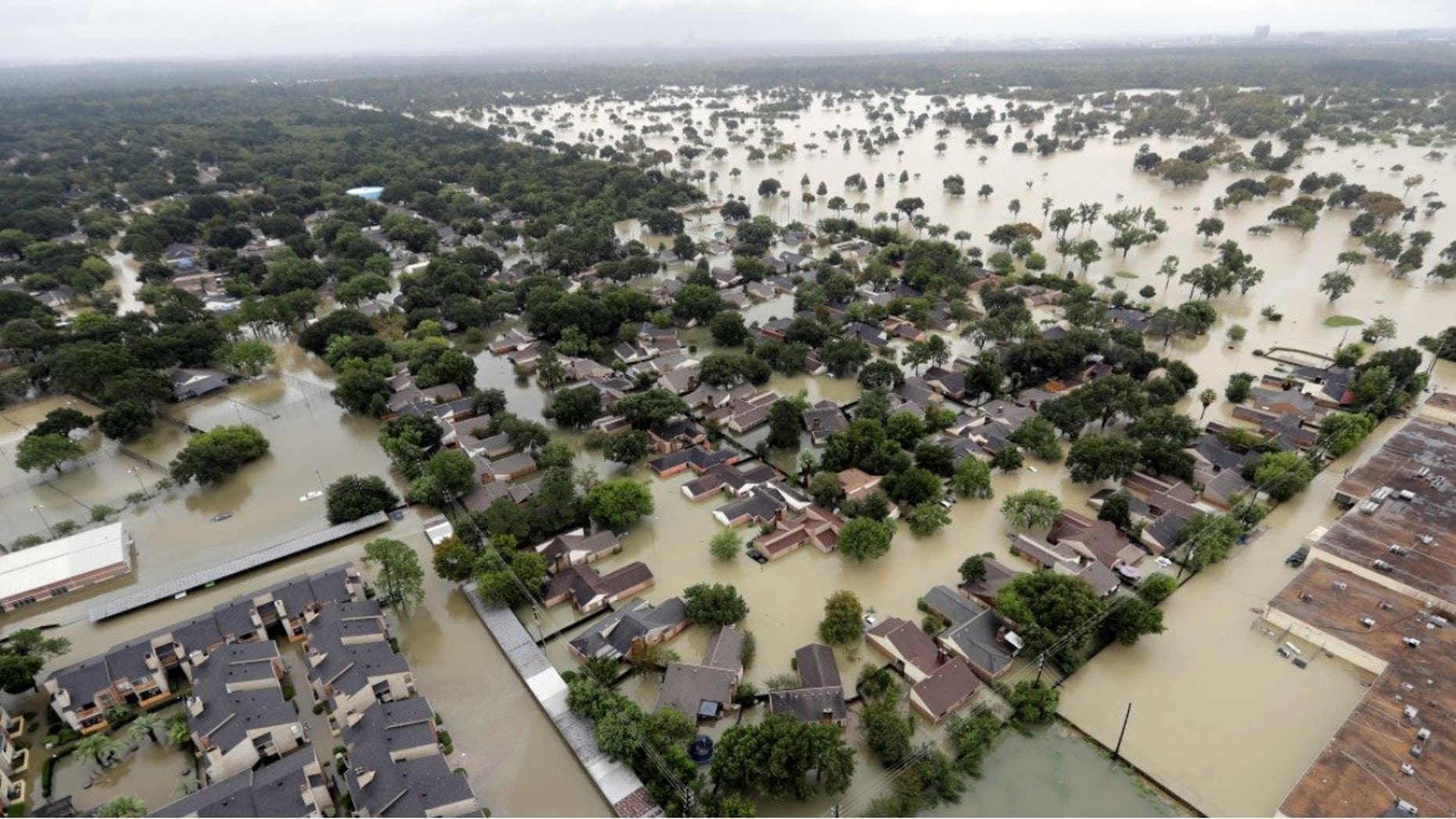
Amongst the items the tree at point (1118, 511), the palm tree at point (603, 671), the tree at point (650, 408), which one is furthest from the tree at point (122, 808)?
the tree at point (1118, 511)

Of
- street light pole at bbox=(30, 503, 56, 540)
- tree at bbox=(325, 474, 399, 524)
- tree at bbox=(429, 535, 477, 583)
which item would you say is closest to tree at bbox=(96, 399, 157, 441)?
street light pole at bbox=(30, 503, 56, 540)

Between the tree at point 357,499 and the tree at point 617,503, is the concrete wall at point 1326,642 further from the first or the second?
the tree at point 357,499

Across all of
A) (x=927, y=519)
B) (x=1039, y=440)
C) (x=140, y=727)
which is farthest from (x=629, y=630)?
(x=1039, y=440)

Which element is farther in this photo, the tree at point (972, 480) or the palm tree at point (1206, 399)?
the palm tree at point (1206, 399)

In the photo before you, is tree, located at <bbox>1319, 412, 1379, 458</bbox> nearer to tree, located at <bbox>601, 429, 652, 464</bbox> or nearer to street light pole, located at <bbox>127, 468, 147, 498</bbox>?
tree, located at <bbox>601, 429, 652, 464</bbox>

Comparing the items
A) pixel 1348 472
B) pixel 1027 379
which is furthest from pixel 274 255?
pixel 1348 472

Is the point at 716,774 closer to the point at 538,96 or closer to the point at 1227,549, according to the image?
the point at 1227,549
